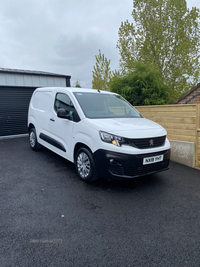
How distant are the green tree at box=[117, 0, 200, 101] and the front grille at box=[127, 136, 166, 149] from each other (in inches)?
434

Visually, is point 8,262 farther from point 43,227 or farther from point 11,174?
point 11,174

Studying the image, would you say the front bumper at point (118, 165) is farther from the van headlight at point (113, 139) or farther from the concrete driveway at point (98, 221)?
the concrete driveway at point (98, 221)

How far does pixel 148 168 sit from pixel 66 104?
2343mm

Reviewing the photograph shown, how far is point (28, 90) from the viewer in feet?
33.8

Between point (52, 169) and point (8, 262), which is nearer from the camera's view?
point (8, 262)

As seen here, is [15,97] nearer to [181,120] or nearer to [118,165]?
[181,120]

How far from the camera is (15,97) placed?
391 inches

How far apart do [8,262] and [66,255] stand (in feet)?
1.93

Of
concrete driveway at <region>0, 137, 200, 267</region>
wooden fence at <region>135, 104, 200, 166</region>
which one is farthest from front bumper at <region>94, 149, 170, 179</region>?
Result: wooden fence at <region>135, 104, 200, 166</region>

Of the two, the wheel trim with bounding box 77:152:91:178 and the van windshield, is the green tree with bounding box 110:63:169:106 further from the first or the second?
the wheel trim with bounding box 77:152:91:178

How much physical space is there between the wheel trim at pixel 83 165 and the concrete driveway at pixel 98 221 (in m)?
0.26

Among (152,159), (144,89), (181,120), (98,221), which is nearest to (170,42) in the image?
(144,89)

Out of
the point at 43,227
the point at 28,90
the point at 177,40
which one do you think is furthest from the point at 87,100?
the point at 177,40

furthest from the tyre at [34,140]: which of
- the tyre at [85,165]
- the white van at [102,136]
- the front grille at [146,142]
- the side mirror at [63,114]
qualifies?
the front grille at [146,142]
